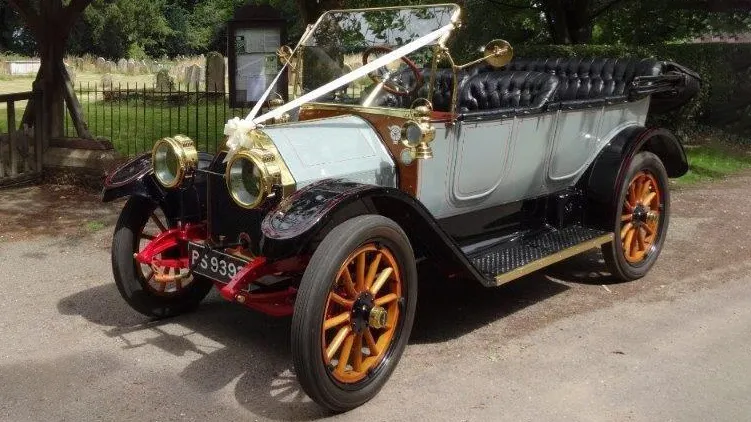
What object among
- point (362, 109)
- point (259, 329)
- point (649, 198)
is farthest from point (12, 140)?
point (649, 198)

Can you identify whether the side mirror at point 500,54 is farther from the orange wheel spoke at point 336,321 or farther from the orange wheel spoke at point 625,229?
the orange wheel spoke at point 625,229

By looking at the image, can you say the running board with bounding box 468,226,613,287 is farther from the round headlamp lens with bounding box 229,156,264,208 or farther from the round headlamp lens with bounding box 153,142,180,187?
the round headlamp lens with bounding box 153,142,180,187

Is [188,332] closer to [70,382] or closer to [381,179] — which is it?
[70,382]

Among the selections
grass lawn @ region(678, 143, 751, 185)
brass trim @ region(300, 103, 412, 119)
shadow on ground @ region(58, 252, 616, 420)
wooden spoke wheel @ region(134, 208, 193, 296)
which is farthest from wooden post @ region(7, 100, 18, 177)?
grass lawn @ region(678, 143, 751, 185)

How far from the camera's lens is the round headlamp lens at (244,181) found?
3649 millimetres

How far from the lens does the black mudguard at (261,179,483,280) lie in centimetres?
331

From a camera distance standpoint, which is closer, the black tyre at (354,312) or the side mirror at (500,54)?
the black tyre at (354,312)

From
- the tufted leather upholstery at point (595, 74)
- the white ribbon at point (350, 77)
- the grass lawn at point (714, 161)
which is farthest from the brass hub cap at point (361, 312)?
the grass lawn at point (714, 161)

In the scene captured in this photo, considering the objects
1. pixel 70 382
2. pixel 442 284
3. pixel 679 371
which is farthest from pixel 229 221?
pixel 679 371

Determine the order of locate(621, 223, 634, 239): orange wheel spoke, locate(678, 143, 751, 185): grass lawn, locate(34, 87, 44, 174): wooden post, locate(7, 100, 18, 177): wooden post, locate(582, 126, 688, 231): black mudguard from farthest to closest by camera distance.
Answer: locate(678, 143, 751, 185): grass lawn < locate(34, 87, 44, 174): wooden post < locate(7, 100, 18, 177): wooden post < locate(621, 223, 634, 239): orange wheel spoke < locate(582, 126, 688, 231): black mudguard

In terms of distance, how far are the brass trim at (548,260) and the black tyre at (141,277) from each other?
1.72 metres

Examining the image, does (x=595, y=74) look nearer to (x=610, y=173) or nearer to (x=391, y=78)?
(x=610, y=173)

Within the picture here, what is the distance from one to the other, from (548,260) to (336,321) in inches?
64.4

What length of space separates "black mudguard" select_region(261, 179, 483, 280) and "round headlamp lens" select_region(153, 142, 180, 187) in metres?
0.86
